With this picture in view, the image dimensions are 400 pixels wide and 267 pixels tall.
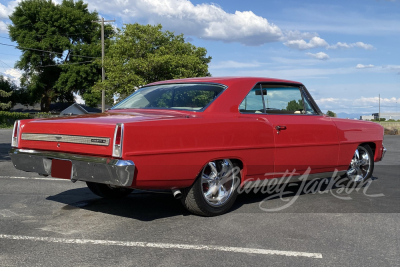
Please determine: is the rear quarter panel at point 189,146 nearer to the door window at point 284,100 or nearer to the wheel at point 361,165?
the door window at point 284,100

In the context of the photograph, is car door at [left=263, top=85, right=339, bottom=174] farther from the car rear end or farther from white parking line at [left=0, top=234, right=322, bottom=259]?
the car rear end

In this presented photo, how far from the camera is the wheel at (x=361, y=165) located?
23.9 ft

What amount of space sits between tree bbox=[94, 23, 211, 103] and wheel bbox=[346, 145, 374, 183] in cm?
3024

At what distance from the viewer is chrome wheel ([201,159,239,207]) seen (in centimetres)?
512

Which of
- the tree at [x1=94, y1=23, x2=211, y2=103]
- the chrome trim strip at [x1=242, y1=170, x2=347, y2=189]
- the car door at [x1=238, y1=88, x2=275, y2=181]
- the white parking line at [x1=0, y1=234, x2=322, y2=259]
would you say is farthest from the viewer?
the tree at [x1=94, y1=23, x2=211, y2=103]

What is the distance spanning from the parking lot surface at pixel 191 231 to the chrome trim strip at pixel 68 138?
83 centimetres

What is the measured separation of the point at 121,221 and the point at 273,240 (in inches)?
63.5

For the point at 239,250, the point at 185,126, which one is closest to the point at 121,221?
the point at 185,126

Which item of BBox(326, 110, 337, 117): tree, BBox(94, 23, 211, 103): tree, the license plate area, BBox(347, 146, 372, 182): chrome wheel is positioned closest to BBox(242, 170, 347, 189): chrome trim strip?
BBox(347, 146, 372, 182): chrome wheel

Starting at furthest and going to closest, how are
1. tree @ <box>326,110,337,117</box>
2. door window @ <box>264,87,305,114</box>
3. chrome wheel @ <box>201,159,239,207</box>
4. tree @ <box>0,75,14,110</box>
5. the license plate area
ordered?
tree @ <box>0,75,14,110</box> → tree @ <box>326,110,337,117</box> → door window @ <box>264,87,305,114</box> → chrome wheel @ <box>201,159,239,207</box> → the license plate area

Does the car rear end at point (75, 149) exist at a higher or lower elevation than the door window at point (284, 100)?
lower

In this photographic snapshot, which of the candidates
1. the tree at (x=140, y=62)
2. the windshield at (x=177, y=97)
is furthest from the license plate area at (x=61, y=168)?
the tree at (x=140, y=62)

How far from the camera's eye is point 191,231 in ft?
14.7

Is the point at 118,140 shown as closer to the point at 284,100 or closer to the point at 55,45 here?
the point at 284,100
